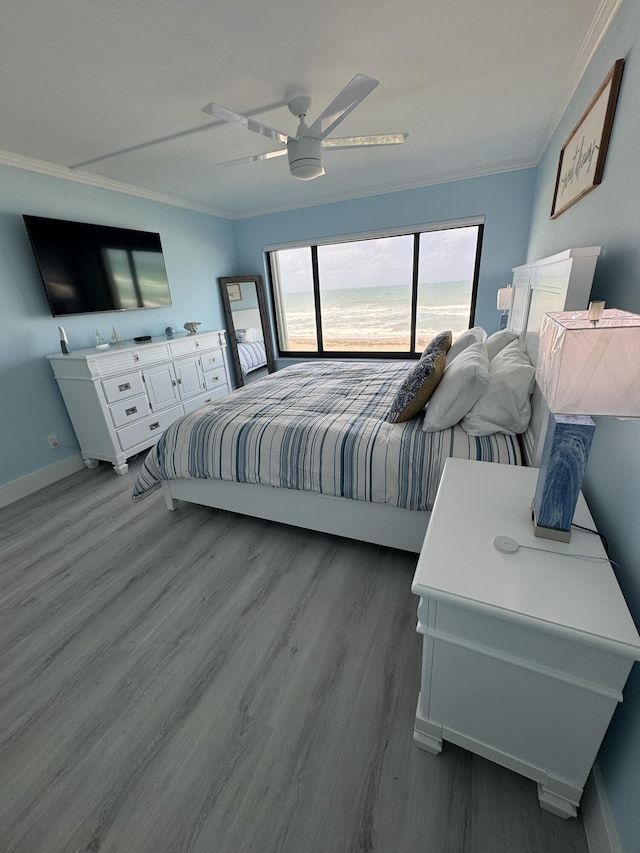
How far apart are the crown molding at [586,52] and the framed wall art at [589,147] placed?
0.29 metres

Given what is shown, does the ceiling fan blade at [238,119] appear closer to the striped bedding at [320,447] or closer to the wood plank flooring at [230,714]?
the striped bedding at [320,447]

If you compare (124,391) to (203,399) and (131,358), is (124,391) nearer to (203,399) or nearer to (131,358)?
(131,358)

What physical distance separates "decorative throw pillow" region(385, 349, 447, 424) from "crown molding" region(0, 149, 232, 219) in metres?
3.18

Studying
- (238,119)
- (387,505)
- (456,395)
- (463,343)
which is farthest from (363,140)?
(387,505)

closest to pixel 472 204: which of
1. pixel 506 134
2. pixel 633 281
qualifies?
pixel 506 134

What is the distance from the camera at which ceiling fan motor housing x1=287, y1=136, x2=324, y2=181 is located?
1.96m

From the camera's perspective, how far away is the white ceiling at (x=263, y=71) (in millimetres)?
1404

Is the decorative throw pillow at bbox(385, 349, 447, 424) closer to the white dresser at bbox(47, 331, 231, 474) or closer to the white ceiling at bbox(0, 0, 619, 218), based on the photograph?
the white ceiling at bbox(0, 0, 619, 218)

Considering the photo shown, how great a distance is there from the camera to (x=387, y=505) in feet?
5.74

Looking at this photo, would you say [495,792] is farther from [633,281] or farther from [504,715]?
[633,281]

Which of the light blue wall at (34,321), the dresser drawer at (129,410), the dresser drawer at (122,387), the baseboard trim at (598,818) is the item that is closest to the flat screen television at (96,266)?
the light blue wall at (34,321)

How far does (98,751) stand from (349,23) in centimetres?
292

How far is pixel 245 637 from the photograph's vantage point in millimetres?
1489

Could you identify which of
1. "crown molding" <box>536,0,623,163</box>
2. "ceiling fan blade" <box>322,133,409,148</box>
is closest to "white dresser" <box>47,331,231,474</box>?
"ceiling fan blade" <box>322,133,409,148</box>
